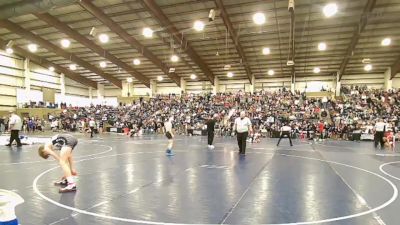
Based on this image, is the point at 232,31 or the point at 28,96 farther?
the point at 28,96

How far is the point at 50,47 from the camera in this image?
32844 millimetres

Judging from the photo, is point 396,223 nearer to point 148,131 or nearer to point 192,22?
point 192,22

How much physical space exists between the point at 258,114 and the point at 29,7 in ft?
62.8

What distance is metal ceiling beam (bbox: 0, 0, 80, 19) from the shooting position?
18.3 meters

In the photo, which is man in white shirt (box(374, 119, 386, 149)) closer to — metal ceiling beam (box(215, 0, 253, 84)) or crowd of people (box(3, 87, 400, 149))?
crowd of people (box(3, 87, 400, 149))

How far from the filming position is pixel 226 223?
425 centimetres

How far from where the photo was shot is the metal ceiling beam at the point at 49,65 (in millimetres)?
36388

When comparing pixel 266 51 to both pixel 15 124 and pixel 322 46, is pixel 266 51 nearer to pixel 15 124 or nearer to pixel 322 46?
pixel 322 46

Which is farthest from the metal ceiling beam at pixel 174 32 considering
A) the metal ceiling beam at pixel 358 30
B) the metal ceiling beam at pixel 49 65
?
the metal ceiling beam at pixel 49 65

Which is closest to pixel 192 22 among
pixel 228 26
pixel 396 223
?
pixel 228 26

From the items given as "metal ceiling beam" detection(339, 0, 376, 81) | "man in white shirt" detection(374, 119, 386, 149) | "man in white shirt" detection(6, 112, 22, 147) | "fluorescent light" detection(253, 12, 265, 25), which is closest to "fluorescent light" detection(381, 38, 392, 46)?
"metal ceiling beam" detection(339, 0, 376, 81)

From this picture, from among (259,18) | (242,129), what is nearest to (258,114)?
(259,18)

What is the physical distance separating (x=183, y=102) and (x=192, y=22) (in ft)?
37.6

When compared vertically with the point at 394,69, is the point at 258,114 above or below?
below
